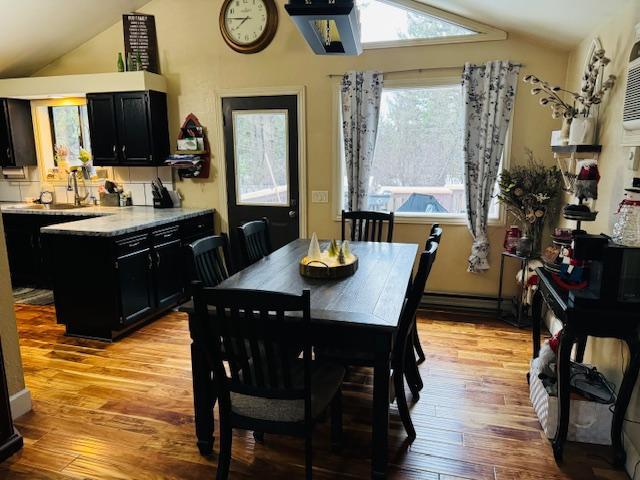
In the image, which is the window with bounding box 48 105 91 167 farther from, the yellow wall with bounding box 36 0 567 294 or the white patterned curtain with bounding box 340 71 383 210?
the white patterned curtain with bounding box 340 71 383 210

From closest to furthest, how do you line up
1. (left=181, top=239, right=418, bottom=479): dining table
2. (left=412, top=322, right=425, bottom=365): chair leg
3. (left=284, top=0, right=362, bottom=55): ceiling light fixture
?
1. (left=284, top=0, right=362, bottom=55): ceiling light fixture
2. (left=181, top=239, right=418, bottom=479): dining table
3. (left=412, top=322, right=425, bottom=365): chair leg

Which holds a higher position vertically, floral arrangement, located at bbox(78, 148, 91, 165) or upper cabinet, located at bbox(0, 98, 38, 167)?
upper cabinet, located at bbox(0, 98, 38, 167)

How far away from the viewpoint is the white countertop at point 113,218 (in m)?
3.39

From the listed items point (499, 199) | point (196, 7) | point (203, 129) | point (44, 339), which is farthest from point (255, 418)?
point (196, 7)

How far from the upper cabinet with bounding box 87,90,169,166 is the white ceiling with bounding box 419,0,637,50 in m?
2.76

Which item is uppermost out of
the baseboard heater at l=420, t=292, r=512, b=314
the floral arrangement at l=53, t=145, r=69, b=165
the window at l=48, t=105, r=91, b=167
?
the window at l=48, t=105, r=91, b=167

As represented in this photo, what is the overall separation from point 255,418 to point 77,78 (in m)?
4.13

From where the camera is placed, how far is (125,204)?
190 inches

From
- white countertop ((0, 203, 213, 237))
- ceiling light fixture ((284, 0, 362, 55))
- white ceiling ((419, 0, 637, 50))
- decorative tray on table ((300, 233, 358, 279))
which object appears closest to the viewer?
ceiling light fixture ((284, 0, 362, 55))

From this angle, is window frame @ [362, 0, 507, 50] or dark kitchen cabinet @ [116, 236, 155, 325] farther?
window frame @ [362, 0, 507, 50]

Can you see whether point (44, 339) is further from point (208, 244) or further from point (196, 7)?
point (196, 7)

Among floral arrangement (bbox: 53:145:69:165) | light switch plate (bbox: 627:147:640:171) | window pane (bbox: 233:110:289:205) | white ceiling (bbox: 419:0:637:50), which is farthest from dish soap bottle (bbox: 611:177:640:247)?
floral arrangement (bbox: 53:145:69:165)

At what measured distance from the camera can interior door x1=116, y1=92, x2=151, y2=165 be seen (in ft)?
14.4

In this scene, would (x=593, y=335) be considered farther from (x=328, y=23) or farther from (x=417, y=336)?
(x=328, y=23)
